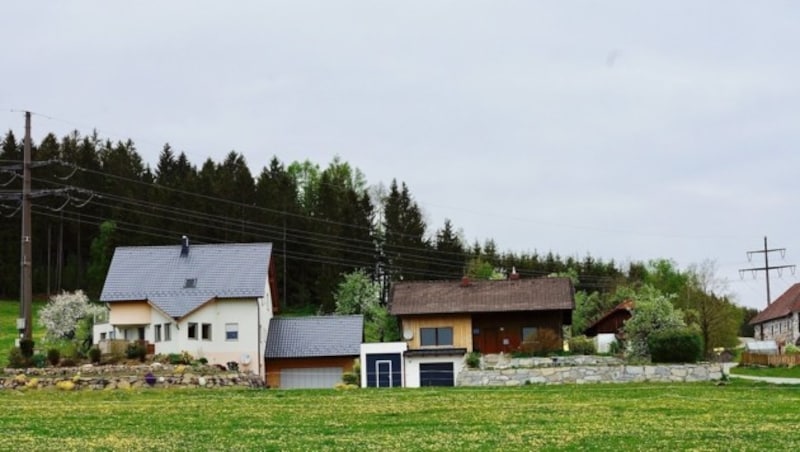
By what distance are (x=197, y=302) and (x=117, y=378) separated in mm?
15585

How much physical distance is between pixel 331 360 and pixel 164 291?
1027 cm

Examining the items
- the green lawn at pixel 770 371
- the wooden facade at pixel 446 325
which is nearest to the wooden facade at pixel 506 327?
the wooden facade at pixel 446 325

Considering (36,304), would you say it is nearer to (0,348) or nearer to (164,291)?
(0,348)

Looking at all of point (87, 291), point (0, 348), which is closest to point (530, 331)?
point (0, 348)

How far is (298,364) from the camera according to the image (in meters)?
64.8

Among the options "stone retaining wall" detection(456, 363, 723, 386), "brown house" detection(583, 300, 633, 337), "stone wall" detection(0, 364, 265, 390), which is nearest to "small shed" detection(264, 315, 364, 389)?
"stone wall" detection(0, 364, 265, 390)

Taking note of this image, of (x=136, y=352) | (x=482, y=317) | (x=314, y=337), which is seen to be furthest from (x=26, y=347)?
(x=482, y=317)

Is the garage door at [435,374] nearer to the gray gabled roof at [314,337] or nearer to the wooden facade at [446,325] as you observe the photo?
the wooden facade at [446,325]

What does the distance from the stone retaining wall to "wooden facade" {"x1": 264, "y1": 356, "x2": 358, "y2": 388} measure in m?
18.0

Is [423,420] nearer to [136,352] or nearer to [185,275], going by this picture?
[136,352]

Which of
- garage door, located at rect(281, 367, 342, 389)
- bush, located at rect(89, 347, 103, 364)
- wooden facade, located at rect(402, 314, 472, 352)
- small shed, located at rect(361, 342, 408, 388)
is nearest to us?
bush, located at rect(89, 347, 103, 364)

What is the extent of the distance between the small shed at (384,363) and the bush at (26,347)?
53.8ft

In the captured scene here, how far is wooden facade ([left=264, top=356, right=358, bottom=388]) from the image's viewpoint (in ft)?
210

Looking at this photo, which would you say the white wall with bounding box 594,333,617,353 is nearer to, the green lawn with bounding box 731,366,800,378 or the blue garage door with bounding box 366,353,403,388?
the green lawn with bounding box 731,366,800,378
